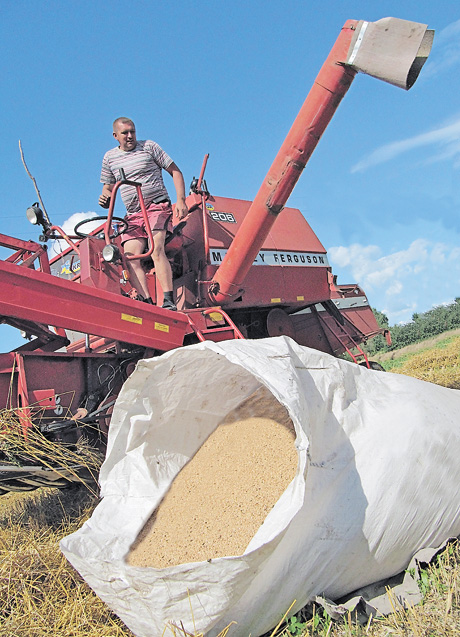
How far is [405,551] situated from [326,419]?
0.69m

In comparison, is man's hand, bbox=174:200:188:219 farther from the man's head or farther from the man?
the man's head

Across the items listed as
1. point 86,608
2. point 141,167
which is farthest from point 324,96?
point 86,608

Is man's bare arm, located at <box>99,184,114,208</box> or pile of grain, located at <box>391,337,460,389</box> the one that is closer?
man's bare arm, located at <box>99,184,114,208</box>

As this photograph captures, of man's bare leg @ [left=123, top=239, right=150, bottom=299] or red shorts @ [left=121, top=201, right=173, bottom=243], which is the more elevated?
red shorts @ [left=121, top=201, right=173, bottom=243]

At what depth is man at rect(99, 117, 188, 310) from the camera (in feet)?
12.5

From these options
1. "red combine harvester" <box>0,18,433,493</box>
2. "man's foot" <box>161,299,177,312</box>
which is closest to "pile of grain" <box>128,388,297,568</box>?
"red combine harvester" <box>0,18,433,493</box>

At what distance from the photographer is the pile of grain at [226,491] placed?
2.11 metres

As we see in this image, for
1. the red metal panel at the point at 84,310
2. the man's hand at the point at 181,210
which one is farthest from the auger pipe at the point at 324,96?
the red metal panel at the point at 84,310

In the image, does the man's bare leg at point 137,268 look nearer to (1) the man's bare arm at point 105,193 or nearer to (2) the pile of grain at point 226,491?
(1) the man's bare arm at point 105,193

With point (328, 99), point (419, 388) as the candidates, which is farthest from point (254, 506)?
point (328, 99)

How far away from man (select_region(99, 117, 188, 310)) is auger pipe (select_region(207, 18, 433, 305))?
21.7 inches

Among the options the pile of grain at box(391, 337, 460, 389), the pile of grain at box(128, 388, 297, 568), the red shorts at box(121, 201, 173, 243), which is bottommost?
the pile of grain at box(128, 388, 297, 568)

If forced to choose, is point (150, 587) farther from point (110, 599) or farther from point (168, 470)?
point (168, 470)

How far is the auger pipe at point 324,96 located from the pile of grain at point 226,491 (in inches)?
54.5
